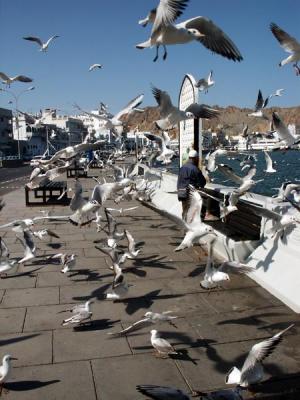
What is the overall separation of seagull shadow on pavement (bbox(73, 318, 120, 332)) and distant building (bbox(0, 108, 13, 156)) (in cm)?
9515

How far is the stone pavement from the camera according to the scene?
4215 millimetres

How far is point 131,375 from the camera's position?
171 inches

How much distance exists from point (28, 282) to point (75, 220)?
7.25 feet

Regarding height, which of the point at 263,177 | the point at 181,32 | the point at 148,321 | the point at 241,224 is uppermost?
the point at 181,32

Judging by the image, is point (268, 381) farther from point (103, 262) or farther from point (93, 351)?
point (103, 262)

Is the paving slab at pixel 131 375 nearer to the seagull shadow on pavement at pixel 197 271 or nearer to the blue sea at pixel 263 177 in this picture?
the seagull shadow on pavement at pixel 197 271

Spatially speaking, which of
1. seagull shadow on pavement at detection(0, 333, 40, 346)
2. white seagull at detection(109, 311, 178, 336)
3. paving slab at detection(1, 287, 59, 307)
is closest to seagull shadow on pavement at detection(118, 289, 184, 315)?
white seagull at detection(109, 311, 178, 336)

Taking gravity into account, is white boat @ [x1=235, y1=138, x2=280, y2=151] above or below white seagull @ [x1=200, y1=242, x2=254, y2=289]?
above

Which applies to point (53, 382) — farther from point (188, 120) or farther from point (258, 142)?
point (258, 142)

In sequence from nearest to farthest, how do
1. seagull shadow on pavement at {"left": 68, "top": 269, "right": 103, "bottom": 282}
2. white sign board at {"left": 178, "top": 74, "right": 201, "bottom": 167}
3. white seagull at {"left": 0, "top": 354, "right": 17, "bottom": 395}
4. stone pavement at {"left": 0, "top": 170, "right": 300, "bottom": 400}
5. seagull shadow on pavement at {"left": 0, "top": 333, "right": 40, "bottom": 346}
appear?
white seagull at {"left": 0, "top": 354, "right": 17, "bottom": 395} < stone pavement at {"left": 0, "top": 170, "right": 300, "bottom": 400} < seagull shadow on pavement at {"left": 0, "top": 333, "right": 40, "bottom": 346} < seagull shadow on pavement at {"left": 68, "top": 269, "right": 103, "bottom": 282} < white sign board at {"left": 178, "top": 74, "right": 201, "bottom": 167}

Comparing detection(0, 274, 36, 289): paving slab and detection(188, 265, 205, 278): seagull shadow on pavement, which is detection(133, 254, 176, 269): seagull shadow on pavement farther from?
detection(0, 274, 36, 289): paving slab

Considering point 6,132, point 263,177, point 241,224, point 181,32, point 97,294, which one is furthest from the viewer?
point 6,132

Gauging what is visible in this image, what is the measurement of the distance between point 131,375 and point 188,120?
1065 centimetres

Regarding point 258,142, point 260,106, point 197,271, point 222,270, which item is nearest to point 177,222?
point 222,270
